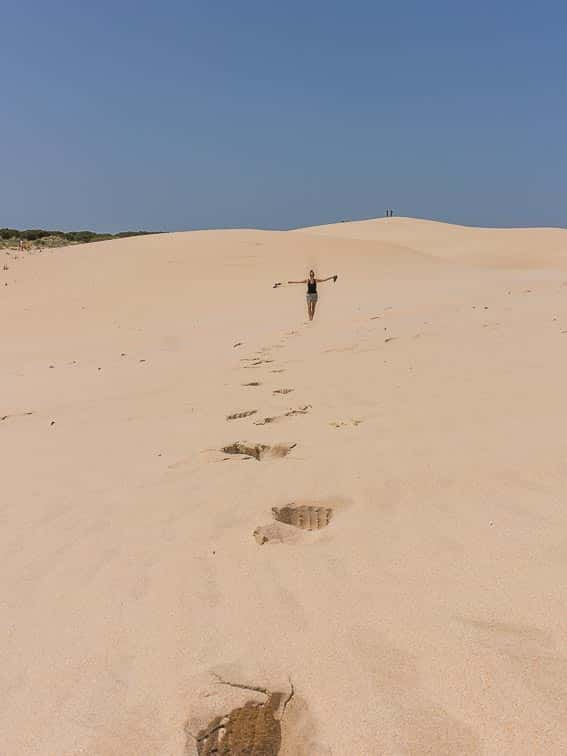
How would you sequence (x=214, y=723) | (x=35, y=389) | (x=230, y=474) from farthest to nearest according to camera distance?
(x=35, y=389)
(x=230, y=474)
(x=214, y=723)

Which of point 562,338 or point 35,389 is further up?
point 562,338

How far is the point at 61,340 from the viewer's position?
11.9 meters

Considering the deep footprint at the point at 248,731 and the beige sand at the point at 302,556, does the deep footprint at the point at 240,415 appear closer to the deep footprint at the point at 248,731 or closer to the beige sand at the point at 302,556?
the beige sand at the point at 302,556

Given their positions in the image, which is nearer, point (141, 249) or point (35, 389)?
point (35, 389)

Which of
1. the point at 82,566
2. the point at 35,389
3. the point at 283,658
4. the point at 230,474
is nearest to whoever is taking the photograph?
the point at 283,658

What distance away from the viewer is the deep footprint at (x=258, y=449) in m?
3.80

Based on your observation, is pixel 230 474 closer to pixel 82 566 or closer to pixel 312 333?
pixel 82 566

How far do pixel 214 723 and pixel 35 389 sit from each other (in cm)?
610

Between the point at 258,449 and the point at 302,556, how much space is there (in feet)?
4.94

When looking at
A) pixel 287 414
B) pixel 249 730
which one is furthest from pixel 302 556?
pixel 287 414

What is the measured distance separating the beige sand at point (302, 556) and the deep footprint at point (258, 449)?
2 centimetres

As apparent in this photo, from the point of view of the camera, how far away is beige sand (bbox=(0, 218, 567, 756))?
5.32ft

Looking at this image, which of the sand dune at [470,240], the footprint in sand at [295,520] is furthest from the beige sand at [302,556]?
the sand dune at [470,240]

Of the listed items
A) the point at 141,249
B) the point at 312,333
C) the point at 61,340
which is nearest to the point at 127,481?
the point at 312,333
